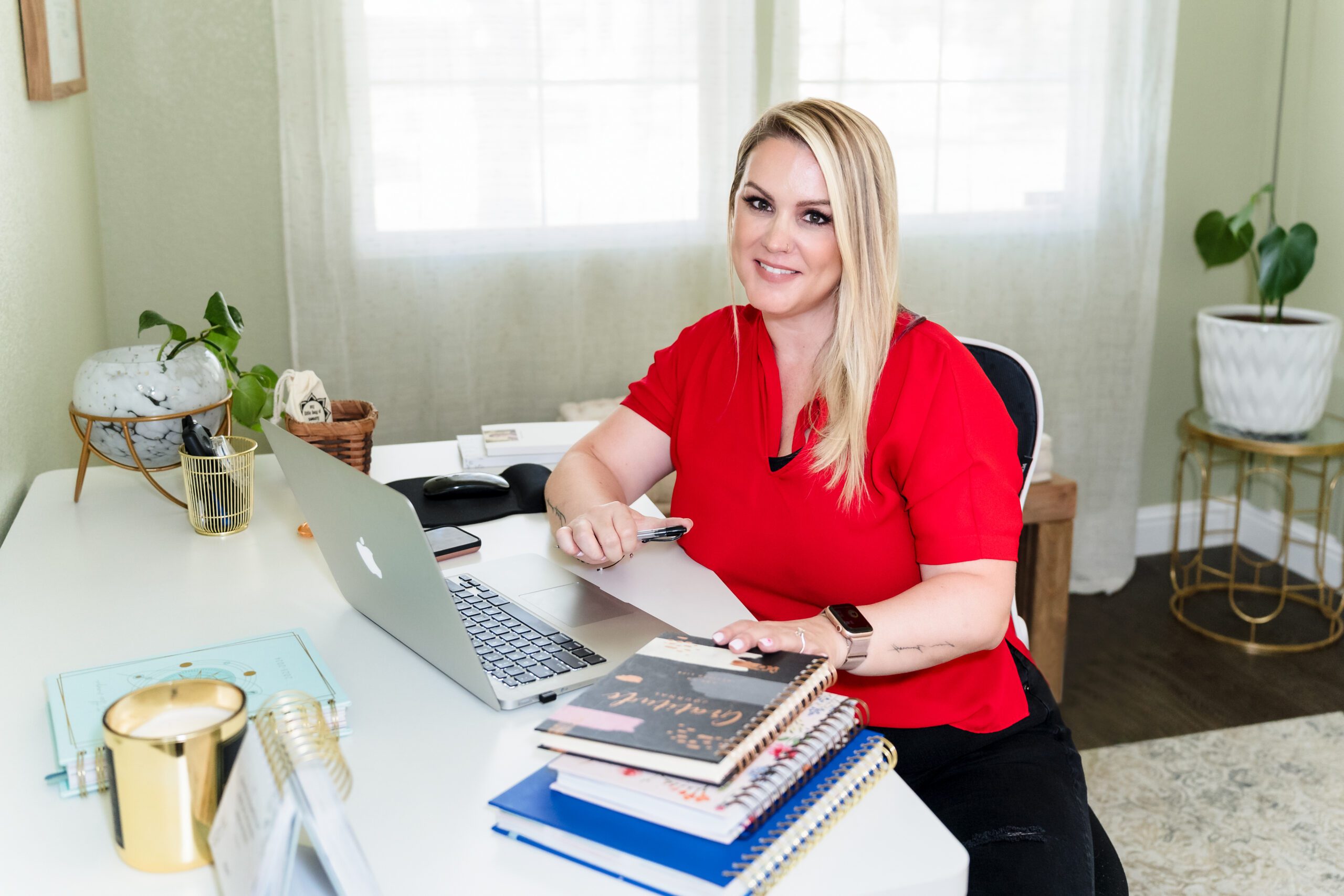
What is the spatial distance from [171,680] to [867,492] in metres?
0.79

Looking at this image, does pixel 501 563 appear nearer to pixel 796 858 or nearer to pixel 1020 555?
pixel 796 858

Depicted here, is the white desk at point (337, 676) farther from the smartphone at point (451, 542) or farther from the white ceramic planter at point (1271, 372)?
the white ceramic planter at point (1271, 372)

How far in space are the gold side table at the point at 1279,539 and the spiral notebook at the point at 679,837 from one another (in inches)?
91.0

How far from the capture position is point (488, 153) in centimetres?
271

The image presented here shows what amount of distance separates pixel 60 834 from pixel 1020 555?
7.06 ft

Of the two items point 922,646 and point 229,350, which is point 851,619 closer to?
point 922,646

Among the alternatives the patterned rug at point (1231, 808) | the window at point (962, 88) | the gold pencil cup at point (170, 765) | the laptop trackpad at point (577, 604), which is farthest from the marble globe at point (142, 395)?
the window at point (962, 88)

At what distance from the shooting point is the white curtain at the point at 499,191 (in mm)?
2594

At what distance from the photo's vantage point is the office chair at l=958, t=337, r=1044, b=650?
157 centimetres

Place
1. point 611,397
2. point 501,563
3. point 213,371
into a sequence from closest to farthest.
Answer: point 501,563
point 213,371
point 611,397

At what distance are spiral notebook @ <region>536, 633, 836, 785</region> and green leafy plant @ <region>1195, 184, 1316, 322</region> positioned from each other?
8.04 feet

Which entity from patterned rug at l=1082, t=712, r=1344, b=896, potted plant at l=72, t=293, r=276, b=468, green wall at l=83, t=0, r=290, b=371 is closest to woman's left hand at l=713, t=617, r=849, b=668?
potted plant at l=72, t=293, r=276, b=468

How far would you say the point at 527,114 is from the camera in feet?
8.90

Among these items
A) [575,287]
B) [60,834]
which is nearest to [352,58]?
[575,287]
